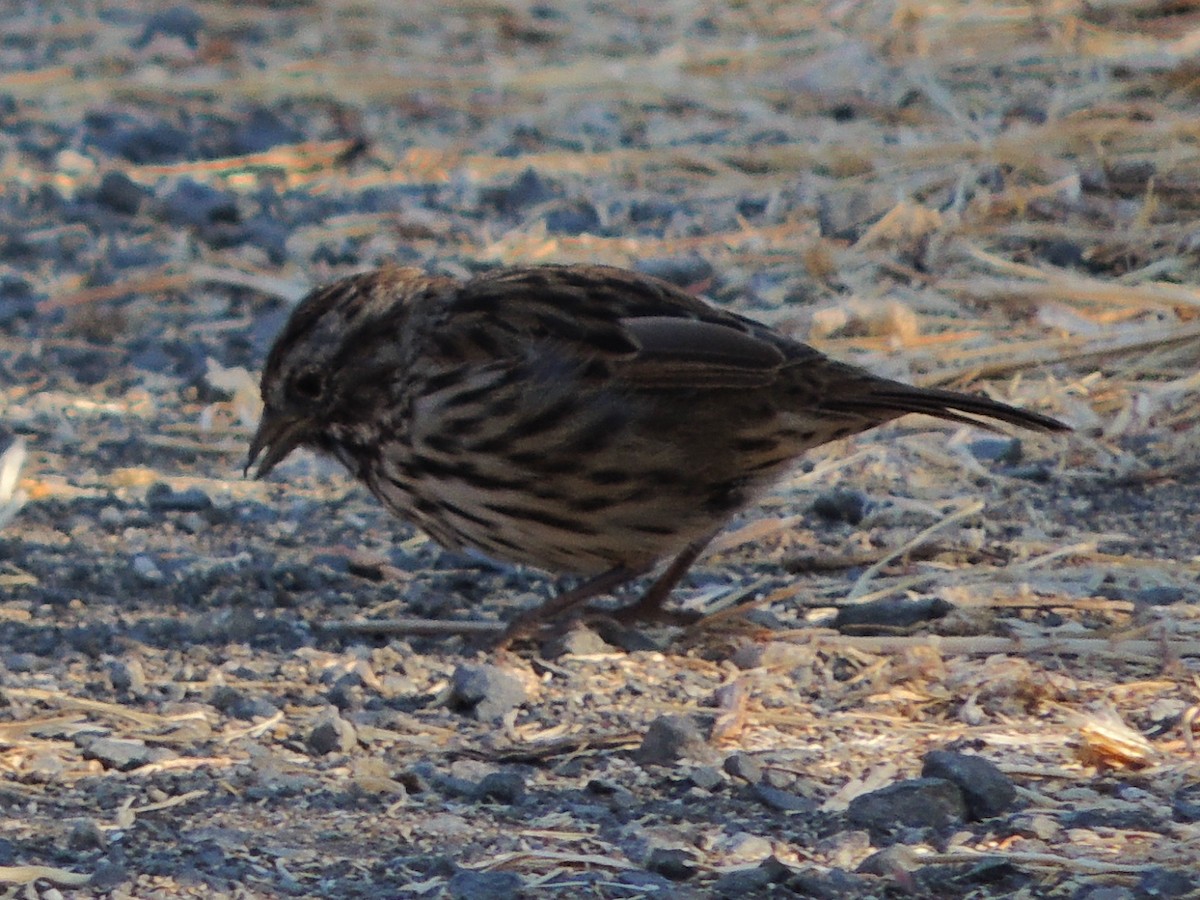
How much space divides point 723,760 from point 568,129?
556 centimetres

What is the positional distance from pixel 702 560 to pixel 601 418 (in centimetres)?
88

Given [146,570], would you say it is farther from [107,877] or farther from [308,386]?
[107,877]

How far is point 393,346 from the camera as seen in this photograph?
16.7 ft

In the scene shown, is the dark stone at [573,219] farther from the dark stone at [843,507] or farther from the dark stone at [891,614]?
the dark stone at [891,614]

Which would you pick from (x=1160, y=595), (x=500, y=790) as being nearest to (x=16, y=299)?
(x=500, y=790)

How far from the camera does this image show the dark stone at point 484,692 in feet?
14.6

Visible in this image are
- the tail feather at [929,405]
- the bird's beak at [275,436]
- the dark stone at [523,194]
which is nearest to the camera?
the tail feather at [929,405]

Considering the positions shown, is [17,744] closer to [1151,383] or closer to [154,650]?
[154,650]

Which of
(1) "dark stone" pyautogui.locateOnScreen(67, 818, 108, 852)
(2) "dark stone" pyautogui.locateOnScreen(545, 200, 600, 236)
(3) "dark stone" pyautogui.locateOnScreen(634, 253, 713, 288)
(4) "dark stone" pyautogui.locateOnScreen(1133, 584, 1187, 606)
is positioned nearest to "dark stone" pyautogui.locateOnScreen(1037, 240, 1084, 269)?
(3) "dark stone" pyautogui.locateOnScreen(634, 253, 713, 288)

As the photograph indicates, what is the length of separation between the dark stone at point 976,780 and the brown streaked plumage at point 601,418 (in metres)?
1.09

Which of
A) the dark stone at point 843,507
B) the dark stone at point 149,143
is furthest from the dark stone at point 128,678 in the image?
the dark stone at point 149,143

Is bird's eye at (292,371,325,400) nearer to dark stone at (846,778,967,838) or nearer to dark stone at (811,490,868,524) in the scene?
dark stone at (811,490,868,524)

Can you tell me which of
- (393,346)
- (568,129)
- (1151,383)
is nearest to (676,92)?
(568,129)

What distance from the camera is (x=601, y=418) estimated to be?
478 cm
